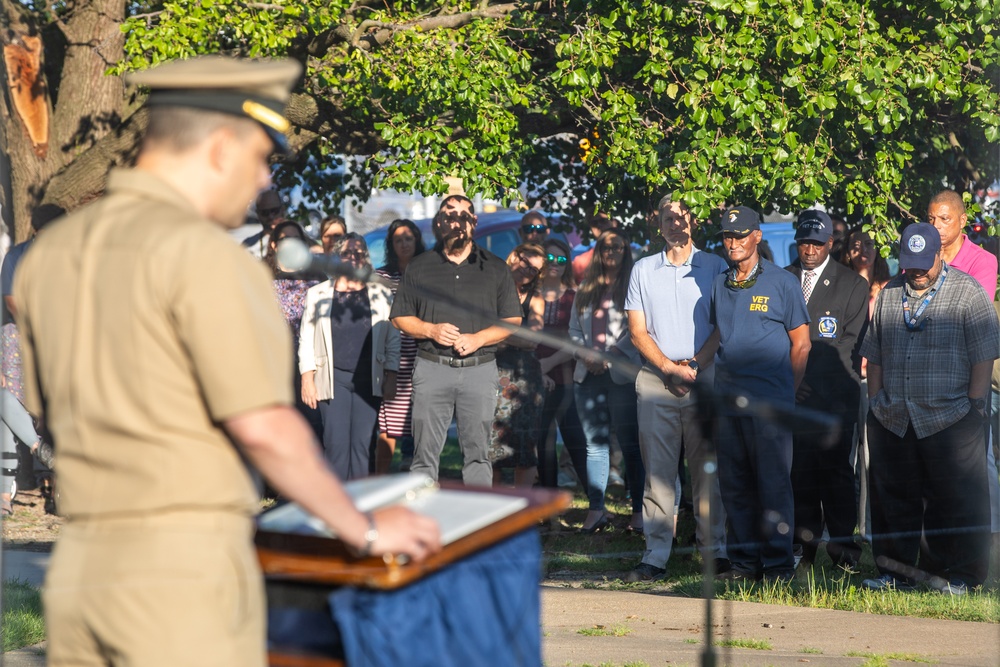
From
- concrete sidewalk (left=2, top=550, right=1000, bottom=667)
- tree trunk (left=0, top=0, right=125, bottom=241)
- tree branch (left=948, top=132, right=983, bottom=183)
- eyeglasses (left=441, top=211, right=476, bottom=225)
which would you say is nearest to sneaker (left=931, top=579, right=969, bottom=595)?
concrete sidewalk (left=2, top=550, right=1000, bottom=667)

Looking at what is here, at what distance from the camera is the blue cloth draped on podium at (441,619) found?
192 cm

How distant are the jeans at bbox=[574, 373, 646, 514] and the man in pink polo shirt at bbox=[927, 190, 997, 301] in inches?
64.5

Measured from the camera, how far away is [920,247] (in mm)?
5098

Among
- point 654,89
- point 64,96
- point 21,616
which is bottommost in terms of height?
point 21,616

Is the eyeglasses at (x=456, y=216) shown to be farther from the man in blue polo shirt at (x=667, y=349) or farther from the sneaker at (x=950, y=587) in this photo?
the sneaker at (x=950, y=587)

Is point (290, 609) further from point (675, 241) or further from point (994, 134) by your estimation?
point (994, 134)

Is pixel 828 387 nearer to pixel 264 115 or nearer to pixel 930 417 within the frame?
pixel 930 417

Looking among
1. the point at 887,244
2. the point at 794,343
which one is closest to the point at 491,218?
the point at 887,244

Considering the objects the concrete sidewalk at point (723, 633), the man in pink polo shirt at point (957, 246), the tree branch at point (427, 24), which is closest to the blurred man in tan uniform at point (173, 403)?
the concrete sidewalk at point (723, 633)

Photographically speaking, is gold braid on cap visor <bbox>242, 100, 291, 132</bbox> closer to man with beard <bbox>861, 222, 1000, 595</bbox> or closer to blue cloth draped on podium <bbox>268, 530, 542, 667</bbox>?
blue cloth draped on podium <bbox>268, 530, 542, 667</bbox>

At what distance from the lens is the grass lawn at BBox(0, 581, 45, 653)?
450 cm

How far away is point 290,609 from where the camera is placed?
6.70ft

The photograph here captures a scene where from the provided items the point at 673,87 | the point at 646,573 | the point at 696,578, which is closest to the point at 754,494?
the point at 696,578

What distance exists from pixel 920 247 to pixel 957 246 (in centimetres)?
75
